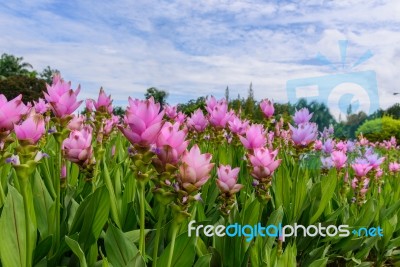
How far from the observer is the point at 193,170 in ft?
5.11

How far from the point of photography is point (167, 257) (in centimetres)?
179

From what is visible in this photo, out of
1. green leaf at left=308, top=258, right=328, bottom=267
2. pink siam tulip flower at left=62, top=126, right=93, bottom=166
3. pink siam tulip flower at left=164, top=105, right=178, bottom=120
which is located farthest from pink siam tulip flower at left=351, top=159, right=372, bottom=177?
pink siam tulip flower at left=62, top=126, right=93, bottom=166

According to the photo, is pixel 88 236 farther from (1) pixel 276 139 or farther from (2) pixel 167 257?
(1) pixel 276 139

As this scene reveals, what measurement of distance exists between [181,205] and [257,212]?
1101 millimetres

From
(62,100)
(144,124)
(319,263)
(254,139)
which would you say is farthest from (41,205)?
(319,263)

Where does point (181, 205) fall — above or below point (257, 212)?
above

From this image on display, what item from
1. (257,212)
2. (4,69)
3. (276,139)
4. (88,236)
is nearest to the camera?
(88,236)

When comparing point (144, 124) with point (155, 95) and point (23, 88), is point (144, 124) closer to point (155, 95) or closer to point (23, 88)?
point (155, 95)

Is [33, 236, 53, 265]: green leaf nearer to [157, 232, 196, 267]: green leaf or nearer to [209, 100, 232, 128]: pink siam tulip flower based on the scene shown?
[157, 232, 196, 267]: green leaf

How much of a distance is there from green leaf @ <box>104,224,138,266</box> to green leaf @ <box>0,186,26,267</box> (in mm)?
348

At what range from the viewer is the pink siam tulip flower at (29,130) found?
1.60 meters

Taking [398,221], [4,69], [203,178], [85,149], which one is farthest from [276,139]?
[4,69]

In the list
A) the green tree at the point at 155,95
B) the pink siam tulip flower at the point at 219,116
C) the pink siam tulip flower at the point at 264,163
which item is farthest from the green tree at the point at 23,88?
the pink siam tulip flower at the point at 264,163

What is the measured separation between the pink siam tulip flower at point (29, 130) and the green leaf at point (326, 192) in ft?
7.62
